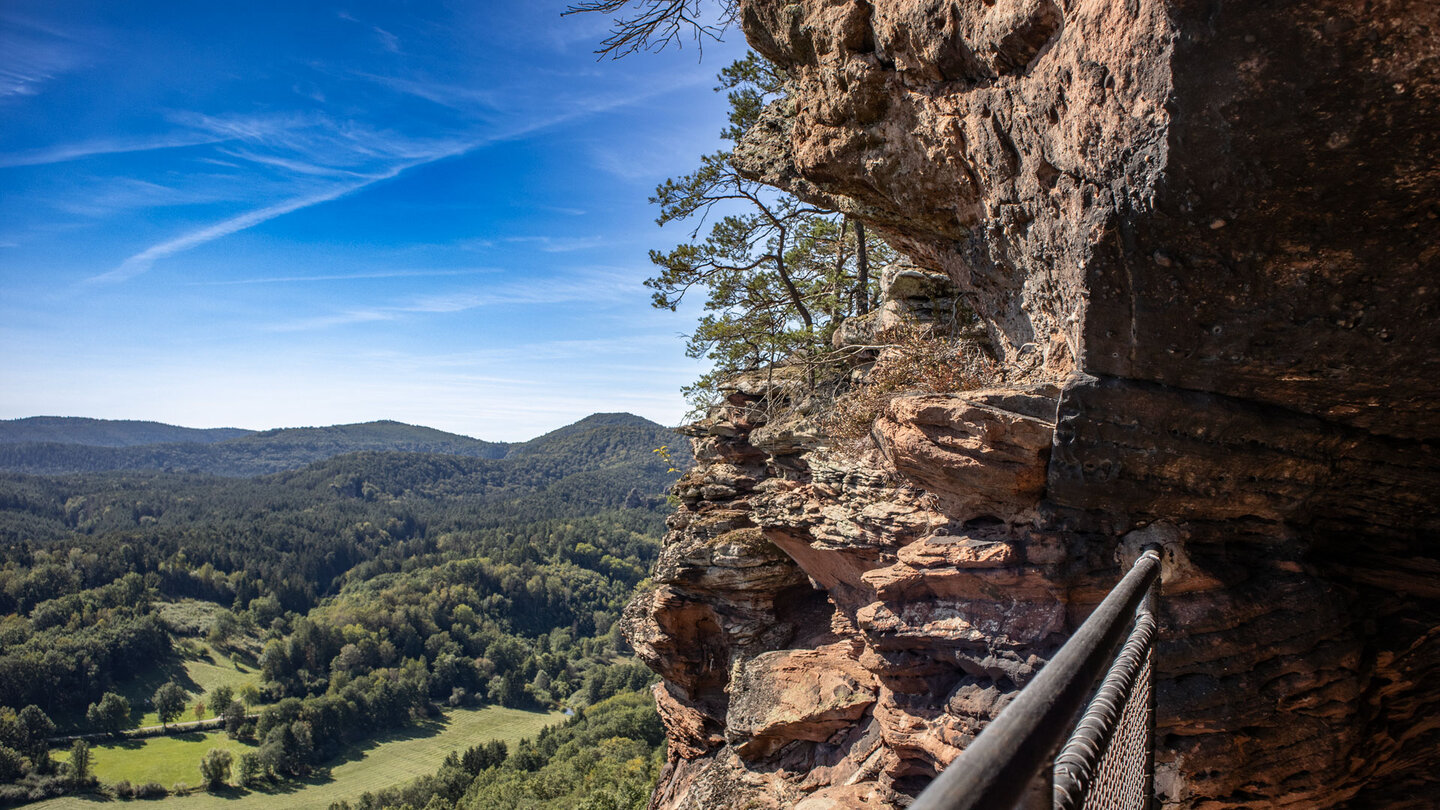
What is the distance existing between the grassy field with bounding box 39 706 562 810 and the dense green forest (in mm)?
3590

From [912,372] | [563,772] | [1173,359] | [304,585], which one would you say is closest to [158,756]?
[304,585]

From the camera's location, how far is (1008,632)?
6.40 meters

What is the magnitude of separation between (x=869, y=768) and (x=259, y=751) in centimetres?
8981

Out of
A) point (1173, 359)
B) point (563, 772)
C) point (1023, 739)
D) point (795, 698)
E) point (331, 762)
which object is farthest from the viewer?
point (331, 762)

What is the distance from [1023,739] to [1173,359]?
404 centimetres

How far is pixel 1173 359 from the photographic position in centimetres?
418

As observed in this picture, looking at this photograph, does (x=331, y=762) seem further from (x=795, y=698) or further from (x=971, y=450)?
(x=971, y=450)

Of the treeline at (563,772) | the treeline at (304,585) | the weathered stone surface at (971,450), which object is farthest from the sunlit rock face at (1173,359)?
the treeline at (304,585)

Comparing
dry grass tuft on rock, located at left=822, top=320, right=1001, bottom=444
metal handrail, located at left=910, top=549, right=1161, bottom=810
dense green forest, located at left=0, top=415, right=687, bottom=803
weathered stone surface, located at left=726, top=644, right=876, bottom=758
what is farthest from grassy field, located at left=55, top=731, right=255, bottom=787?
metal handrail, located at left=910, top=549, right=1161, bottom=810

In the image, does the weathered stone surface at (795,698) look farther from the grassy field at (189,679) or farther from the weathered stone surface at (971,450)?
the grassy field at (189,679)

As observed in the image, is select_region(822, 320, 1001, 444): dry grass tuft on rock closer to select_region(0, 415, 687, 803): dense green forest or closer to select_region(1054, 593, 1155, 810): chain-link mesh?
select_region(1054, 593, 1155, 810): chain-link mesh

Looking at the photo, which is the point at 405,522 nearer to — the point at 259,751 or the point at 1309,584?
the point at 259,751

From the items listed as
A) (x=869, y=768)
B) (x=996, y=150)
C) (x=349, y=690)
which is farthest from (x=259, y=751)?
(x=996, y=150)

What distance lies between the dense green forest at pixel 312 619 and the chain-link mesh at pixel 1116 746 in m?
54.4
